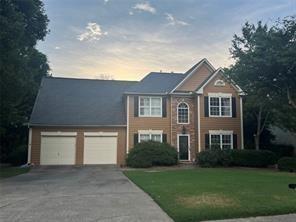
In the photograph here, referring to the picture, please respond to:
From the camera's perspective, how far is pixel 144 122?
25.1m

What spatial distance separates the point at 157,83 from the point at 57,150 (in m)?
9.38

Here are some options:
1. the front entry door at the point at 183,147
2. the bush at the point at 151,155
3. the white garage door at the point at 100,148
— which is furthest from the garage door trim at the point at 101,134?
the front entry door at the point at 183,147

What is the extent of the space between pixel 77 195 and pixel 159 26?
39.8 ft

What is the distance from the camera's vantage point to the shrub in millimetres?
23141

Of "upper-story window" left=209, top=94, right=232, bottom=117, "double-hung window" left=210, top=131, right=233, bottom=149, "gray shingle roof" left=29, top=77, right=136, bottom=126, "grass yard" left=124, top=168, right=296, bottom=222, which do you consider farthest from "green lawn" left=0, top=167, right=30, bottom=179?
"upper-story window" left=209, top=94, right=232, bottom=117

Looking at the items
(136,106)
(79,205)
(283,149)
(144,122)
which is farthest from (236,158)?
(79,205)

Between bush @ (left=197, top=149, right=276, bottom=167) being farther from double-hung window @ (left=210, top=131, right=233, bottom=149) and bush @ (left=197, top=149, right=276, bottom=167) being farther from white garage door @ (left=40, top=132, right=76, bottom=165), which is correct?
white garage door @ (left=40, top=132, right=76, bottom=165)

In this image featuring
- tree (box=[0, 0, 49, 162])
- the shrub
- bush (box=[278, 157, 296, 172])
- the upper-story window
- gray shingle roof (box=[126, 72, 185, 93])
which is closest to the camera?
tree (box=[0, 0, 49, 162])

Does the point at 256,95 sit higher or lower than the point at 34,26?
lower

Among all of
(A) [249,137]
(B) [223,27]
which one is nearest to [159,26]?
(B) [223,27]

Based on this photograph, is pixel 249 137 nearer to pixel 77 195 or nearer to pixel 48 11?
pixel 48 11

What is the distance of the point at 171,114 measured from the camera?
2548cm

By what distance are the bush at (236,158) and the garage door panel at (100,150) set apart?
251 inches

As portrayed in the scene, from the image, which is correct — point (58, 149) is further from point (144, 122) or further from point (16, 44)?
point (16, 44)
